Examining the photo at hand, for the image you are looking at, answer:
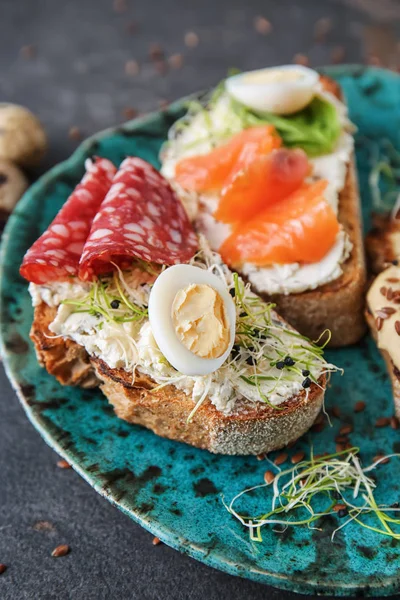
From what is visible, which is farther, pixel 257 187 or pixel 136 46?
pixel 136 46

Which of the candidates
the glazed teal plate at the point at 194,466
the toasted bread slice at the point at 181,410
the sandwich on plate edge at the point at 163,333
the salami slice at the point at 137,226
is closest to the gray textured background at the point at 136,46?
the glazed teal plate at the point at 194,466

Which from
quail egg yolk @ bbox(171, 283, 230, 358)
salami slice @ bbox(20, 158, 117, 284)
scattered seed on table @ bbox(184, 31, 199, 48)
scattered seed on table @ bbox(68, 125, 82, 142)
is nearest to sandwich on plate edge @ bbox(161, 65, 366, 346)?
salami slice @ bbox(20, 158, 117, 284)

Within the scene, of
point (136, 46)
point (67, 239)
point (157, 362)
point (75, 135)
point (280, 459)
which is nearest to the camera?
point (157, 362)

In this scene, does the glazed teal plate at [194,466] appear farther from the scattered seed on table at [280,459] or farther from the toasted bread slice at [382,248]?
the toasted bread slice at [382,248]

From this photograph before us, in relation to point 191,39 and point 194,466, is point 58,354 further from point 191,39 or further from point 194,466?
point 191,39

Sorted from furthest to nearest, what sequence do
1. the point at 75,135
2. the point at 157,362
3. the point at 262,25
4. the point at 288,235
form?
1. the point at 262,25
2. the point at 75,135
3. the point at 288,235
4. the point at 157,362

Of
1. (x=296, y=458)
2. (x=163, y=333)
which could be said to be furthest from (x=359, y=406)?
(x=163, y=333)

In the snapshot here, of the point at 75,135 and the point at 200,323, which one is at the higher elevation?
the point at 200,323
